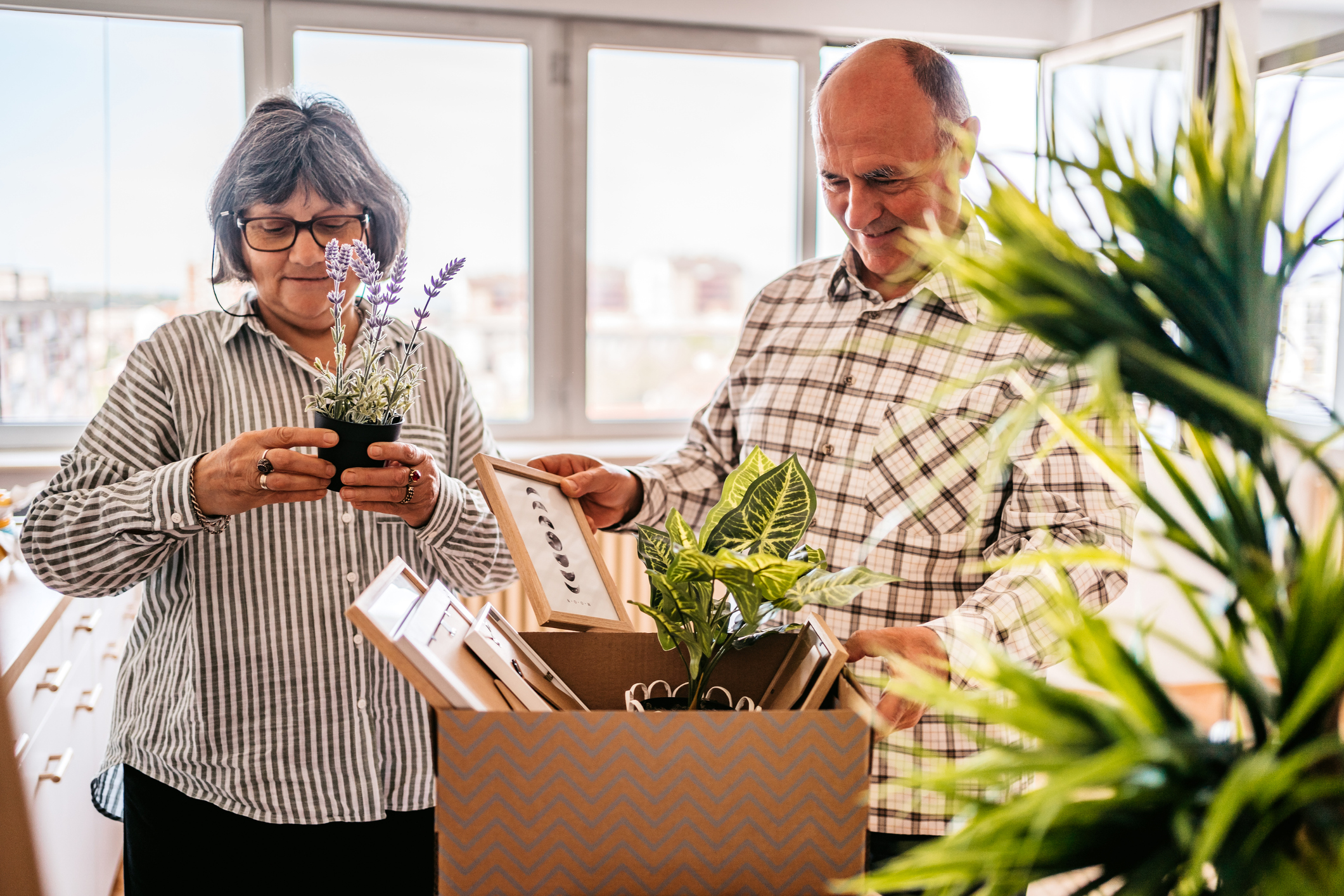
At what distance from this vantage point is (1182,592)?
0.46m

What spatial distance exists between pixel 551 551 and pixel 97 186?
2.70 m

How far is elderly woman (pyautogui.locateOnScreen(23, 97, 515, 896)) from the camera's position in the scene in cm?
123

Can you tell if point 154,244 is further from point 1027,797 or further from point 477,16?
point 1027,797

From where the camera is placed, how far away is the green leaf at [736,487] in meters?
0.82

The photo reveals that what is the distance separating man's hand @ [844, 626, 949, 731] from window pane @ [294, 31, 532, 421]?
95.5 inches

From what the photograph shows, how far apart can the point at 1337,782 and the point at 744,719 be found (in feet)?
1.16

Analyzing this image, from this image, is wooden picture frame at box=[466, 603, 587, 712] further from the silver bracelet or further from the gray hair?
the gray hair

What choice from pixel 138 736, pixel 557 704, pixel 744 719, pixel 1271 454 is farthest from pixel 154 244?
pixel 1271 454

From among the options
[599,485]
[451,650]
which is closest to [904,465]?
[599,485]

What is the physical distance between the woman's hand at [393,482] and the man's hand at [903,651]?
1.76ft

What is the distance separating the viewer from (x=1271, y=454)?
1.59 feet

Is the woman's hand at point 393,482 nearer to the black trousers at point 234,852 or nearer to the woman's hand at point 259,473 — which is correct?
the woman's hand at point 259,473

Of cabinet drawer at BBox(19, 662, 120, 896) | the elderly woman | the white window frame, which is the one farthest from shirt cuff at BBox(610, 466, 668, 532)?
the white window frame

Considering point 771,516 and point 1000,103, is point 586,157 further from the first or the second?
point 771,516
